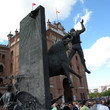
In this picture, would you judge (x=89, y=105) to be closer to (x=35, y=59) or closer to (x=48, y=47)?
(x=35, y=59)

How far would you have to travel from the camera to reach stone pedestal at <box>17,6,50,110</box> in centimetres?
275

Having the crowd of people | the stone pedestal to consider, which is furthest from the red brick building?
the stone pedestal

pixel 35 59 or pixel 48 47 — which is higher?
pixel 48 47

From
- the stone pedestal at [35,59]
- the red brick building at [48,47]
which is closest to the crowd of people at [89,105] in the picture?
the stone pedestal at [35,59]

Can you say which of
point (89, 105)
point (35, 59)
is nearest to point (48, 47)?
point (89, 105)

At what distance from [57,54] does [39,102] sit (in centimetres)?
127

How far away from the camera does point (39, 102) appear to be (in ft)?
8.71

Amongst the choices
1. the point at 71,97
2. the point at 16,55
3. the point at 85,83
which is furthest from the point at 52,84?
the point at 85,83

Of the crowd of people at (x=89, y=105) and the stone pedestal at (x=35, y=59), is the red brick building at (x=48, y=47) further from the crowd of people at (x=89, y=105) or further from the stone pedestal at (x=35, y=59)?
the stone pedestal at (x=35, y=59)

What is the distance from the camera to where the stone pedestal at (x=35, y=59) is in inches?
108

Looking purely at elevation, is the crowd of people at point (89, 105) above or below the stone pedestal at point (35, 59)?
below

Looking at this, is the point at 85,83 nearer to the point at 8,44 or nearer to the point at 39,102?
the point at 8,44

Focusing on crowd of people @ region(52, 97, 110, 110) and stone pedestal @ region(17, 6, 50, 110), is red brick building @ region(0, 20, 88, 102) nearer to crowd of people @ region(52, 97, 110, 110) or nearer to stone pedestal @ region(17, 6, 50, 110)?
crowd of people @ region(52, 97, 110, 110)

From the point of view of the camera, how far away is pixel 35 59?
3.12 meters
